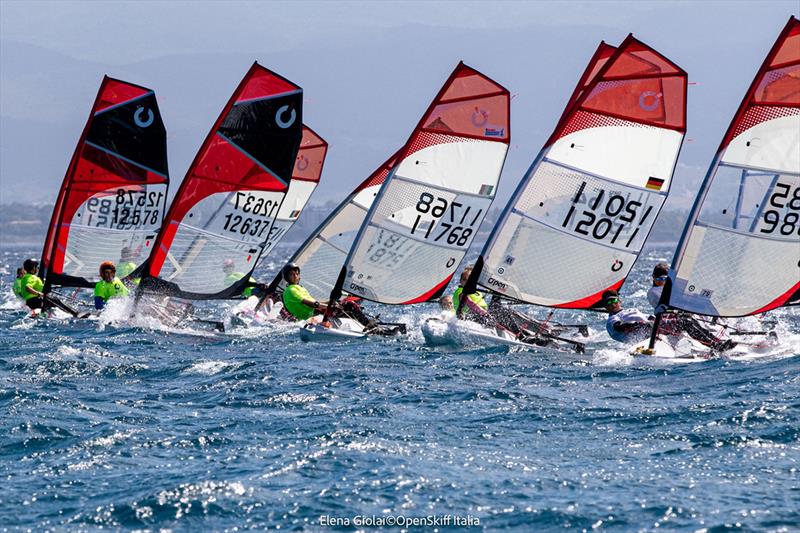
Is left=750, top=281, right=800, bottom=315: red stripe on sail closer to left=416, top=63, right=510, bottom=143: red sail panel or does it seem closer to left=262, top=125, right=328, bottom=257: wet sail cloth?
left=416, top=63, right=510, bottom=143: red sail panel

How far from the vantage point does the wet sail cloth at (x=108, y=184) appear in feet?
77.0

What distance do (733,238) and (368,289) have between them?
6587mm

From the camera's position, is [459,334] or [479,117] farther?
[479,117]

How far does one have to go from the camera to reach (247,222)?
22.0m

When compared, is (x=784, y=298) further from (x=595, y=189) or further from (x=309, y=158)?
(x=309, y=158)

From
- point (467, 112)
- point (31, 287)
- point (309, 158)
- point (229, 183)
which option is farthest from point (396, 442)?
point (309, 158)

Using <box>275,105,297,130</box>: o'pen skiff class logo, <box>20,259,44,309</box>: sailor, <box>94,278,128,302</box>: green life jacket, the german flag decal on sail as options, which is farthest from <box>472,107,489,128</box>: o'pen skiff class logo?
<box>20,259,44,309</box>: sailor

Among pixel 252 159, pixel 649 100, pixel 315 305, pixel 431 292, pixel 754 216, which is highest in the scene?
pixel 649 100

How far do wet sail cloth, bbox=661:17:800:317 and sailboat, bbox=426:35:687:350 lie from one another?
1.60 metres

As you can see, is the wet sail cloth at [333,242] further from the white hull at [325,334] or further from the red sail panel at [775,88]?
the red sail panel at [775,88]

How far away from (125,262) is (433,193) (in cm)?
777

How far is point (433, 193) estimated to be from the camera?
20.1 meters

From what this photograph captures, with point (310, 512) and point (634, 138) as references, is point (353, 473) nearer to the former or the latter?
point (310, 512)

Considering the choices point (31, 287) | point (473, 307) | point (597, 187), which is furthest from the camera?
point (31, 287)
